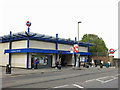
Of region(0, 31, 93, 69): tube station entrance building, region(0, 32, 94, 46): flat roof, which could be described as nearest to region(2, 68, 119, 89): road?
region(0, 31, 93, 69): tube station entrance building

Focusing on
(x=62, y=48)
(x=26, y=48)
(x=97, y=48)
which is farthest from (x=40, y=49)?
(x=97, y=48)

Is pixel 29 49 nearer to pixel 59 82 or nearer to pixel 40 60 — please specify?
pixel 40 60

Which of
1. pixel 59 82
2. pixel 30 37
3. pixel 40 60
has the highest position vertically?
pixel 30 37

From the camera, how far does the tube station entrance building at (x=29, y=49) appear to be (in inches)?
963

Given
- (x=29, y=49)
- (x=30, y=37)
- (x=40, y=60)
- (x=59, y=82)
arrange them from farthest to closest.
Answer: (x=40, y=60)
(x=30, y=37)
(x=29, y=49)
(x=59, y=82)

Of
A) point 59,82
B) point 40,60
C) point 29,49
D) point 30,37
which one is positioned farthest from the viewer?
point 40,60

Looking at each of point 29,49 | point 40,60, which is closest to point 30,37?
point 29,49

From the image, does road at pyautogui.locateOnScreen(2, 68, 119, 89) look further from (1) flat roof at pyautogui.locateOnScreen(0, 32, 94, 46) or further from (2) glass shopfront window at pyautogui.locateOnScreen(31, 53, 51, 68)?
(2) glass shopfront window at pyautogui.locateOnScreen(31, 53, 51, 68)

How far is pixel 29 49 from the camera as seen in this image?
929 inches

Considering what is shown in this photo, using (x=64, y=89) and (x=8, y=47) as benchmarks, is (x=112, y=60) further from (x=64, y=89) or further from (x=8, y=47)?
(x=64, y=89)

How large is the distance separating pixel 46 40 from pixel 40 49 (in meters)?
2.66

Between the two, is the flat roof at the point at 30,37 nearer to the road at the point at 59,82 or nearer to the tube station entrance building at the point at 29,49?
the tube station entrance building at the point at 29,49

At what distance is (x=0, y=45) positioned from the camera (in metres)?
30.8

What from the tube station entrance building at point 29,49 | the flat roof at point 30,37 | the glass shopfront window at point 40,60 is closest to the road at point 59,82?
the tube station entrance building at point 29,49
